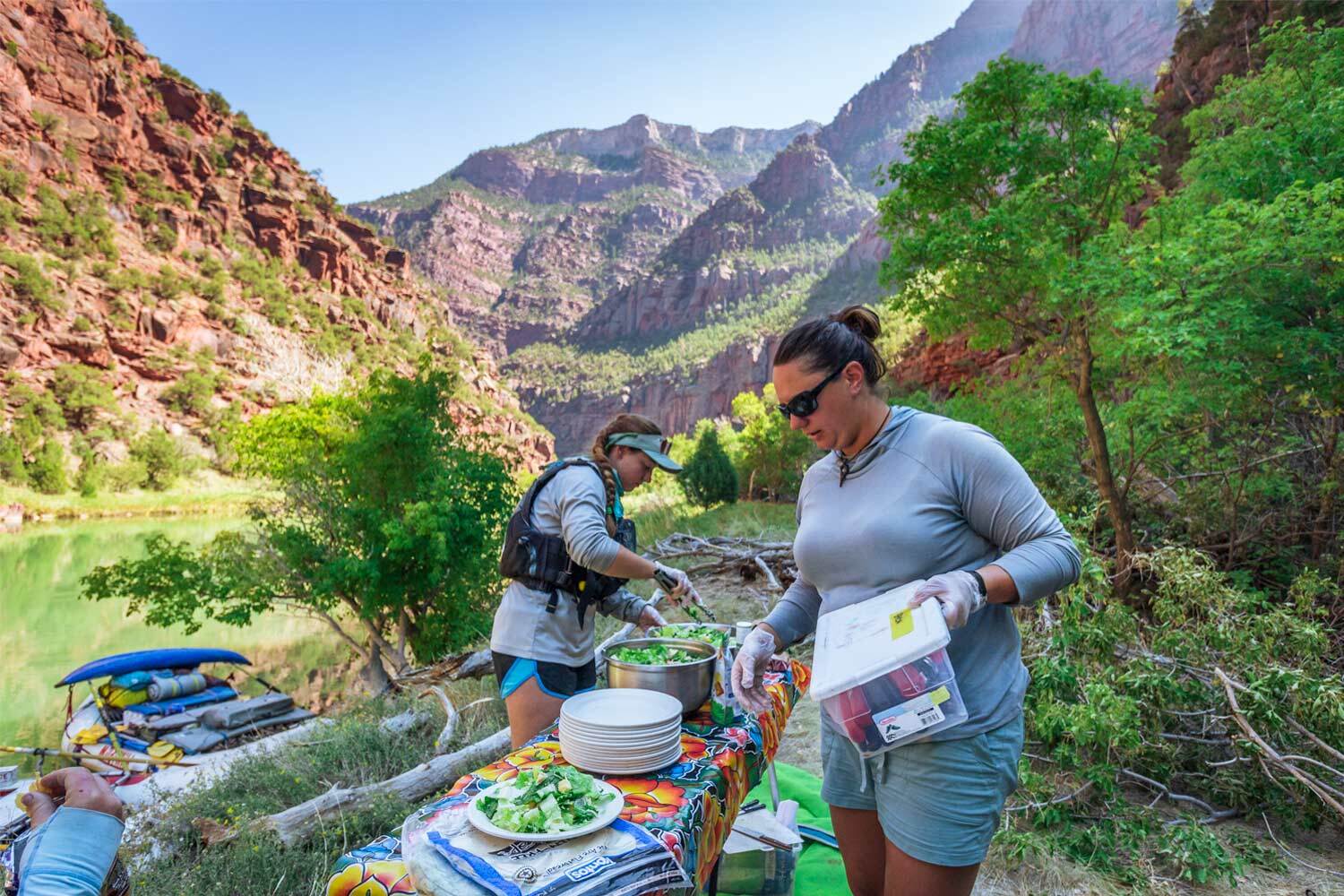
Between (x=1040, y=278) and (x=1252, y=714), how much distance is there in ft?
20.2

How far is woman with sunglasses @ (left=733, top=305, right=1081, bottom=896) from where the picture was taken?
1.57 metres

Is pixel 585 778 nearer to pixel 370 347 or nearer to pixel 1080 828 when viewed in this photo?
pixel 1080 828

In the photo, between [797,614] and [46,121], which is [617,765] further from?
[46,121]

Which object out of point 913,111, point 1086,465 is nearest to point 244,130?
point 1086,465

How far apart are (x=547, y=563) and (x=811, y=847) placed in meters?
2.13

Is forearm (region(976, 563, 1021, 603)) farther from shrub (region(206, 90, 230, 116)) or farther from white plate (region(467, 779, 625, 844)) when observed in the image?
shrub (region(206, 90, 230, 116))

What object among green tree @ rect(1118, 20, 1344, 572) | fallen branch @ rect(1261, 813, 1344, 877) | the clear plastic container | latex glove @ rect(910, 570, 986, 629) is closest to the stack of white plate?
the clear plastic container

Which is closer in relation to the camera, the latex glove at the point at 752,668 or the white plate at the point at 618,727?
the white plate at the point at 618,727

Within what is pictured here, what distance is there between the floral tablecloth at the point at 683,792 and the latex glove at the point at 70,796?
807 mm

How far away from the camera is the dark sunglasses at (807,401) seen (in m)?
1.81

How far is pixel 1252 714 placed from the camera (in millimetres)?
3836

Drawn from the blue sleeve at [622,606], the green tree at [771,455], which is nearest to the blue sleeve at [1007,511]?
the blue sleeve at [622,606]

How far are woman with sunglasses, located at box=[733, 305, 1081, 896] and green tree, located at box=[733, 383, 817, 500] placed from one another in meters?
25.5

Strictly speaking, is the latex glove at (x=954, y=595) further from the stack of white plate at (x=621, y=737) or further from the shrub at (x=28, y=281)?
the shrub at (x=28, y=281)
